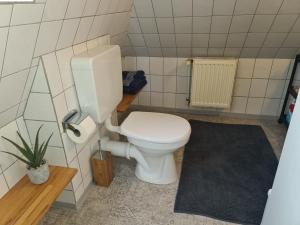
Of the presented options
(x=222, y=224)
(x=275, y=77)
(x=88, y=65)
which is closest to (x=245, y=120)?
(x=275, y=77)

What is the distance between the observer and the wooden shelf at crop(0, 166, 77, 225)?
1.02 meters

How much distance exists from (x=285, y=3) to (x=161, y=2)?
32.2 inches

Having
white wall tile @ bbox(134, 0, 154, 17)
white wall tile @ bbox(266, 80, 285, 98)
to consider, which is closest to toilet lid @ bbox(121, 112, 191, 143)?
white wall tile @ bbox(134, 0, 154, 17)

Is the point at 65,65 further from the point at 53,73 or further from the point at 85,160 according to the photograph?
the point at 85,160

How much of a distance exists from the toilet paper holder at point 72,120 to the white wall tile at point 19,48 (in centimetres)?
38

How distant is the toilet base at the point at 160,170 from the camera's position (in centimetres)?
162

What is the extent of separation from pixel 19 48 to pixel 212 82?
1.73 metres

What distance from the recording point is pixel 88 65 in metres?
1.23

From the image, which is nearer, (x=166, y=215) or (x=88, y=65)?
(x=88, y=65)

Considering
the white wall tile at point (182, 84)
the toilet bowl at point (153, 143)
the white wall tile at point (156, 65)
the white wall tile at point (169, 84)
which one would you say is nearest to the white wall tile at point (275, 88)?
the white wall tile at point (182, 84)

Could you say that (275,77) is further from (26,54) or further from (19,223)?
(19,223)

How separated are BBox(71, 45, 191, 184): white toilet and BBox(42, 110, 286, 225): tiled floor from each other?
0.09 m

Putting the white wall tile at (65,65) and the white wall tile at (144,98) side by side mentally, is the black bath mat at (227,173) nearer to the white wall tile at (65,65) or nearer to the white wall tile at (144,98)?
the white wall tile at (144,98)

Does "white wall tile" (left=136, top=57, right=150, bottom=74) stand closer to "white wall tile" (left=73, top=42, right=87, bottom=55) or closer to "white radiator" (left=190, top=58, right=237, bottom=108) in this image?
"white radiator" (left=190, top=58, right=237, bottom=108)
